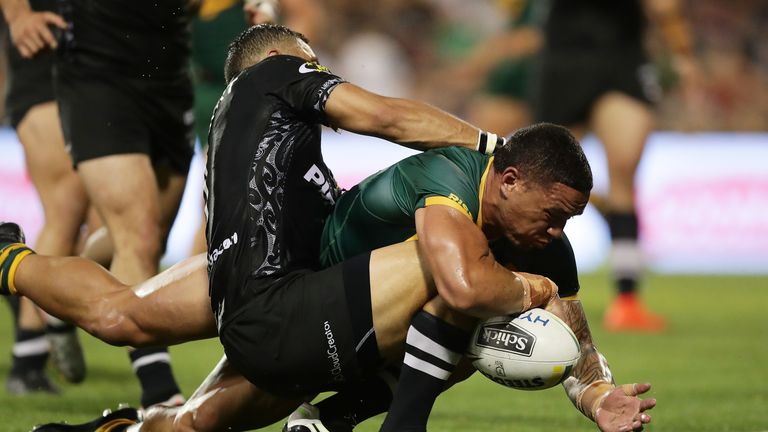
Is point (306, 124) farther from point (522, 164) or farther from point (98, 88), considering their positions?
point (98, 88)

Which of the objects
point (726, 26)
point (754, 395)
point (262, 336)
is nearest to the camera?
point (262, 336)

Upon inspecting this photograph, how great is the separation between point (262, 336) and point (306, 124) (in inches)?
29.5

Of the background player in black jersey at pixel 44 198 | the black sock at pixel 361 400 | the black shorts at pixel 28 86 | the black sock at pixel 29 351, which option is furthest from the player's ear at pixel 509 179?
the black shorts at pixel 28 86

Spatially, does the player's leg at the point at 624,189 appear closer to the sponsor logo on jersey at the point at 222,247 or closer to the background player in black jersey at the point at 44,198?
the background player in black jersey at the point at 44,198

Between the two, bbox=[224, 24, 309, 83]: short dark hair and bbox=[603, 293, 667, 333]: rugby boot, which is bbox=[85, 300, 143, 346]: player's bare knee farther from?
bbox=[603, 293, 667, 333]: rugby boot

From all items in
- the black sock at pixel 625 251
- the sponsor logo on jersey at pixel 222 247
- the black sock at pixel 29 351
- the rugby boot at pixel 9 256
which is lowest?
the black sock at pixel 625 251

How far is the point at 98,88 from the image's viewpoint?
18.4 feet

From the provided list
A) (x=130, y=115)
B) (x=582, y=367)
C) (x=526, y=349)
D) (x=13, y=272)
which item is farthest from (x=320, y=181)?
(x=130, y=115)

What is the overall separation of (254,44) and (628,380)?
3.03 m

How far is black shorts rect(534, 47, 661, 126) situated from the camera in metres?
8.80

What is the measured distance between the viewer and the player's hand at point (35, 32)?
18.3ft

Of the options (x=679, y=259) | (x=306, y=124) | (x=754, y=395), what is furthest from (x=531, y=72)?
(x=306, y=124)

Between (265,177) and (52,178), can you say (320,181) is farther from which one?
(52,178)

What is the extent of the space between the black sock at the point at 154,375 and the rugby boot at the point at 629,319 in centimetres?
444
